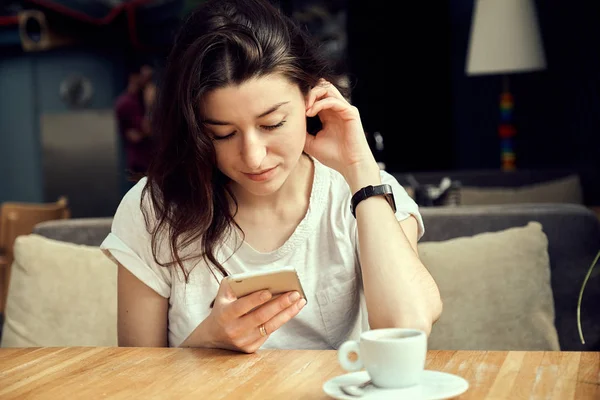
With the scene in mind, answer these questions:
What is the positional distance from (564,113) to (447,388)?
15.9ft

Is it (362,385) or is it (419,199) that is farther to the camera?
(419,199)

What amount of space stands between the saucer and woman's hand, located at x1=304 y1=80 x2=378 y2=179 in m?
0.64

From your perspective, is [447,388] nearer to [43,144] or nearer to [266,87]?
[266,87]

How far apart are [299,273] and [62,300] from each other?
3.17 ft

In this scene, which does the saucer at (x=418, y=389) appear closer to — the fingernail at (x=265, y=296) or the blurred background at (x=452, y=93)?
the fingernail at (x=265, y=296)

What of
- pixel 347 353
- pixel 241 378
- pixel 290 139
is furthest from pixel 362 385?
pixel 290 139

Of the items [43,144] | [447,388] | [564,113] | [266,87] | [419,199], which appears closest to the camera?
[447,388]

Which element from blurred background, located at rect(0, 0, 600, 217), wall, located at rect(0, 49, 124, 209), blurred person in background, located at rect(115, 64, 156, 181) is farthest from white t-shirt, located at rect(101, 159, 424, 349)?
wall, located at rect(0, 49, 124, 209)

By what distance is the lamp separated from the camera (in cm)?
486

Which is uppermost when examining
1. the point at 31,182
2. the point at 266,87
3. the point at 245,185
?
the point at 266,87

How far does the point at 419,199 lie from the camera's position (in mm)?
3473

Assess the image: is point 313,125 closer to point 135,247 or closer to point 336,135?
point 336,135

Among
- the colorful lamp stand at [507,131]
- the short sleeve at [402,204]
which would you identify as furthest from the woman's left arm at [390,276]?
the colorful lamp stand at [507,131]

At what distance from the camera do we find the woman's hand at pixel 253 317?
1.35 meters
